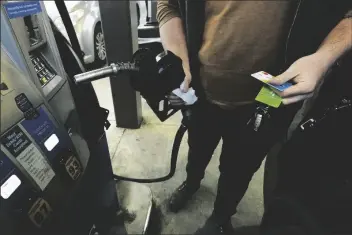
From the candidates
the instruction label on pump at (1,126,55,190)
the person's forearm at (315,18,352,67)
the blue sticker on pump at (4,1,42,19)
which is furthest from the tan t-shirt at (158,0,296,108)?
the instruction label on pump at (1,126,55,190)

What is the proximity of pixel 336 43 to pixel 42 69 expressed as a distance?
0.77m

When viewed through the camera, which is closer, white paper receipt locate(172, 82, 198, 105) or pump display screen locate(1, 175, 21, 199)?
pump display screen locate(1, 175, 21, 199)

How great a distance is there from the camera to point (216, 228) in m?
1.36

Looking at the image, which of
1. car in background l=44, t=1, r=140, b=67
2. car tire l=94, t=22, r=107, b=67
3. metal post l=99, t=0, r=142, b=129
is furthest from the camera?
car tire l=94, t=22, r=107, b=67

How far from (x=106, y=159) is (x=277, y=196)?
0.82 m

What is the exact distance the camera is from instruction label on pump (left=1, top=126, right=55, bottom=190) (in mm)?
513

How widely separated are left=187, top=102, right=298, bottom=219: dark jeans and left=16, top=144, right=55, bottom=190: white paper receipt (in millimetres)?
521

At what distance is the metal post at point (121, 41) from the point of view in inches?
63.1

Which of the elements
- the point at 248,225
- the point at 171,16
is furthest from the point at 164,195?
the point at 171,16

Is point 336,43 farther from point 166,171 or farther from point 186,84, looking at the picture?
point 166,171

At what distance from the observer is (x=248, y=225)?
1.42 meters

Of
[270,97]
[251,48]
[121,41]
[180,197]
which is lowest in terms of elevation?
[180,197]

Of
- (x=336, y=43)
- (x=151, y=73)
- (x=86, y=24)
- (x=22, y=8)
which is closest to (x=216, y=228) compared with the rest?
(x=151, y=73)

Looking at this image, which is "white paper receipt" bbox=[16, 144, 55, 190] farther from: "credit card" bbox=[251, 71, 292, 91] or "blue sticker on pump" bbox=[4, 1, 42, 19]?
"credit card" bbox=[251, 71, 292, 91]
